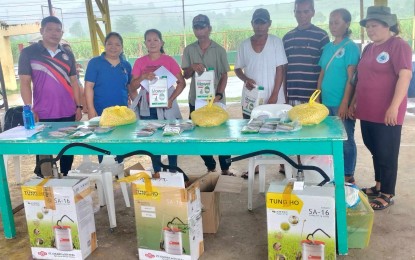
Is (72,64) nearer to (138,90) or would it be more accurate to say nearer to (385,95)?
(138,90)

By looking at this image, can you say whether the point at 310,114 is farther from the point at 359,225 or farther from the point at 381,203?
the point at 381,203

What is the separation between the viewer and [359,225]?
2.42m

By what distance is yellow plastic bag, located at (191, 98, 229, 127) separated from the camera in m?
2.65

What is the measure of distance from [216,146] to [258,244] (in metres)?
0.71

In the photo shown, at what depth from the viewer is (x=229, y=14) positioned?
17.3 metres

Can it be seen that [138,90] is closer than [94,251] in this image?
No

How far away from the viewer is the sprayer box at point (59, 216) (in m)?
2.39

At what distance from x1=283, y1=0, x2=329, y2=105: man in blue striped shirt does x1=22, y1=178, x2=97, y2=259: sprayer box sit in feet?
6.22

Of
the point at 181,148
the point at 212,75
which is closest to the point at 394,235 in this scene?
the point at 181,148

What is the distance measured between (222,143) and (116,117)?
880 millimetres

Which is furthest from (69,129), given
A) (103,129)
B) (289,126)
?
(289,126)

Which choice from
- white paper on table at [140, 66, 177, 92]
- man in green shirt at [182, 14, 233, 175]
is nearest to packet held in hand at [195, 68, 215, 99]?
man in green shirt at [182, 14, 233, 175]

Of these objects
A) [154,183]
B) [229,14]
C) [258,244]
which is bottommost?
[258,244]

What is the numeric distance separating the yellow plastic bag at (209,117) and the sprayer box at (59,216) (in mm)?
776
